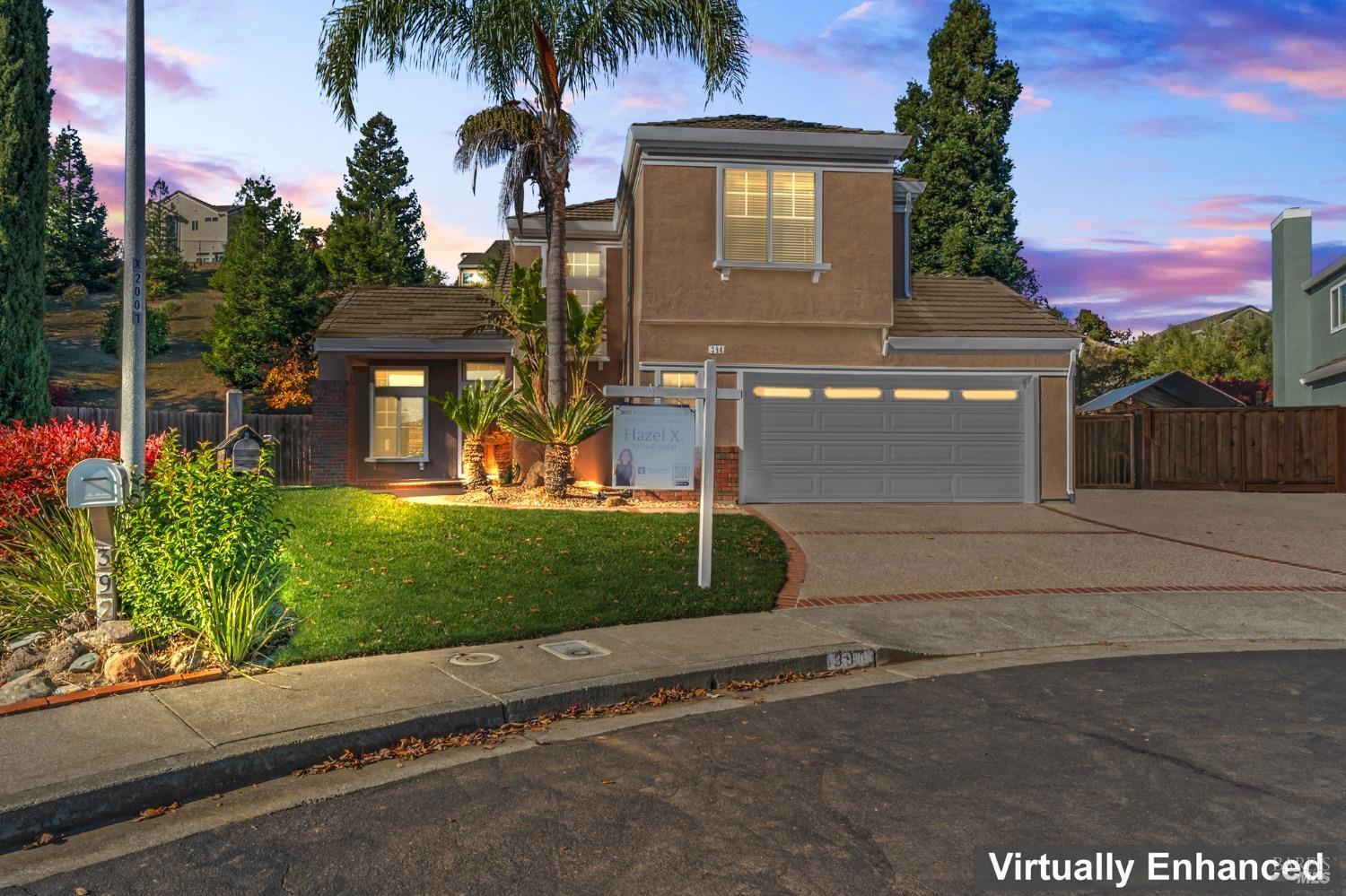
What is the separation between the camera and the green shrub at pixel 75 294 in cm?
6078

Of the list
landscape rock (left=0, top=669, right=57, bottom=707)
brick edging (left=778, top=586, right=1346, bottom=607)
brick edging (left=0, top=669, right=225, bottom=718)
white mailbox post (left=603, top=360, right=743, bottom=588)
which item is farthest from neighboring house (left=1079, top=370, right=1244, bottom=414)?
landscape rock (left=0, top=669, right=57, bottom=707)

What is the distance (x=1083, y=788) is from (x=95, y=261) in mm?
73356

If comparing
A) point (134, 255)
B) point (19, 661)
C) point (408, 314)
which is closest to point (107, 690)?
point (19, 661)

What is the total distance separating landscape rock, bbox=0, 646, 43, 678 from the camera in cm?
699

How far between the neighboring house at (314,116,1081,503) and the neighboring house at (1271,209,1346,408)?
15.0 meters

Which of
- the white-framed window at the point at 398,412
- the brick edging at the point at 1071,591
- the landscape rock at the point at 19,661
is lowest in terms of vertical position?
the landscape rock at the point at 19,661

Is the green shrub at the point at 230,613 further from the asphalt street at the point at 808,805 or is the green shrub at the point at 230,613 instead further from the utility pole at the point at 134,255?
the asphalt street at the point at 808,805

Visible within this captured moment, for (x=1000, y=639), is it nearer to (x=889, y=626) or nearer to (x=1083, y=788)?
(x=889, y=626)

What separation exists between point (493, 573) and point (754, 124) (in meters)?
11.8

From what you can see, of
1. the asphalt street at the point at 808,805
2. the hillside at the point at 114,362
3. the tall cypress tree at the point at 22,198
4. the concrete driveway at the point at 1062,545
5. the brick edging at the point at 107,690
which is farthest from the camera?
the hillside at the point at 114,362

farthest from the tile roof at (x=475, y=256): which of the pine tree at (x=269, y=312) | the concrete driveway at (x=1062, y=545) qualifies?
the concrete driveway at (x=1062, y=545)

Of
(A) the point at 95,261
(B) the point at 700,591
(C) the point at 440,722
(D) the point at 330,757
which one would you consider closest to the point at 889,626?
(B) the point at 700,591

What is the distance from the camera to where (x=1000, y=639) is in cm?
877

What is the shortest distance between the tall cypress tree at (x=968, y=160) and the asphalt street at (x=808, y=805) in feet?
89.3
